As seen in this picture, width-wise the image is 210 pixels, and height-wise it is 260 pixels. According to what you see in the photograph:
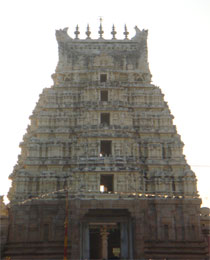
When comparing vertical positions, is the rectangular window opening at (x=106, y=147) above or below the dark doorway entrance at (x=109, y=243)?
above

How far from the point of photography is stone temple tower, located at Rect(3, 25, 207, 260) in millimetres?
27672

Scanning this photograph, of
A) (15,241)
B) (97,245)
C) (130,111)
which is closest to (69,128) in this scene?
(130,111)

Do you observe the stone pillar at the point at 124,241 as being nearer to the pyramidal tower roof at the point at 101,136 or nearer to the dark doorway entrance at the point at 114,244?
the pyramidal tower roof at the point at 101,136

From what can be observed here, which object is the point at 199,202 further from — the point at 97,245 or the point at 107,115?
the point at 97,245

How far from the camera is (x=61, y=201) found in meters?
29.0

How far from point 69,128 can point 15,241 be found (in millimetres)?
12241

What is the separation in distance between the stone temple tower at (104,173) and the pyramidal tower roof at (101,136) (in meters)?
0.10

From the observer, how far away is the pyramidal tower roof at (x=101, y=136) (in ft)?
97.6

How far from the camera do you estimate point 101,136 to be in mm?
31703

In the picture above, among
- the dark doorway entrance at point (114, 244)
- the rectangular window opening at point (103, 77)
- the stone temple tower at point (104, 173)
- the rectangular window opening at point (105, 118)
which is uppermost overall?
the rectangular window opening at point (103, 77)

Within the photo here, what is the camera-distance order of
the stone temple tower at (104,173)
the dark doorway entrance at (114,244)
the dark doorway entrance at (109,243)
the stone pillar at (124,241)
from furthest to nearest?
the dark doorway entrance at (114,244), the dark doorway entrance at (109,243), the stone pillar at (124,241), the stone temple tower at (104,173)

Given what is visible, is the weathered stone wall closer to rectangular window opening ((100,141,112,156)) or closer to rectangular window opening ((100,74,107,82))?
rectangular window opening ((100,141,112,156))

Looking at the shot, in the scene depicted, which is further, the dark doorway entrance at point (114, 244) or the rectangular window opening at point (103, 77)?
the dark doorway entrance at point (114, 244)

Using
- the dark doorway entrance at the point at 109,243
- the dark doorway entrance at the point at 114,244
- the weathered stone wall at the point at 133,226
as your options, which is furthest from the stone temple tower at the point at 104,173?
the dark doorway entrance at the point at 114,244
